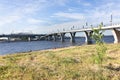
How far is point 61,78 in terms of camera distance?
17.3 meters

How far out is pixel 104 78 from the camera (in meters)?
17.4

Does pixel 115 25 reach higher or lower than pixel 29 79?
higher

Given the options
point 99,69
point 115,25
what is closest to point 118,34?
point 115,25

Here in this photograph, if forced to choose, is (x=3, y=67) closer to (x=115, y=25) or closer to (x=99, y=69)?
(x=99, y=69)

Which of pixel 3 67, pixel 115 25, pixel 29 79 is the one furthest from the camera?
pixel 115 25

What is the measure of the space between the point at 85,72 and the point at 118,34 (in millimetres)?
79139

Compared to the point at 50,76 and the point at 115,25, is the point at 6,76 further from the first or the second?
the point at 115,25

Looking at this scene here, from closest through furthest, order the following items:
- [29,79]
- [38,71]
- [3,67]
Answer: [29,79] < [38,71] < [3,67]

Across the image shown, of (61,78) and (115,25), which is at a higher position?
(115,25)

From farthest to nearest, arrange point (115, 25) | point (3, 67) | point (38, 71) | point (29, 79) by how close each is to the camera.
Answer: point (115, 25), point (3, 67), point (38, 71), point (29, 79)

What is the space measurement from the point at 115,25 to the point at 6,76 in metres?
80.1

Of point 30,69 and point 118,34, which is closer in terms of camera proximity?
point 30,69

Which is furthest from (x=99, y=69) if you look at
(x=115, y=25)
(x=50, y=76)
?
Answer: (x=115, y=25)

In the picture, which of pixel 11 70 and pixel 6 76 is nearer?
pixel 6 76
